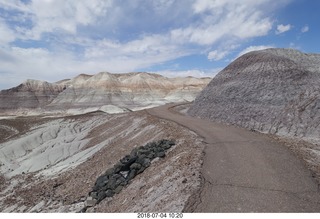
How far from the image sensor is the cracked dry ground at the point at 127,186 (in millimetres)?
8938

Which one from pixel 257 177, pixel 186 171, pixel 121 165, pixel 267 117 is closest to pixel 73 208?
pixel 121 165

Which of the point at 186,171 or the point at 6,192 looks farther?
the point at 6,192

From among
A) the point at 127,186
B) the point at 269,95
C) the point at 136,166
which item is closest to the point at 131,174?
the point at 136,166

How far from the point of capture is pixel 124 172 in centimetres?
1327

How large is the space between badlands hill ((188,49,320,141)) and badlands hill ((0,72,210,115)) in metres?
64.0

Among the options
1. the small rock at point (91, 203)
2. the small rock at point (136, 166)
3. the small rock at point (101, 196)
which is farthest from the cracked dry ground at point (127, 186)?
the small rock at point (136, 166)

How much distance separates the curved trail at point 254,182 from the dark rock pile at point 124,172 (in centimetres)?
285

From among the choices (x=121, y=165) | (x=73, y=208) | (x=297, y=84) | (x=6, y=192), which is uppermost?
(x=297, y=84)

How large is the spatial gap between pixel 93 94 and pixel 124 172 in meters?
98.1

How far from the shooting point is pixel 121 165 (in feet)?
44.8

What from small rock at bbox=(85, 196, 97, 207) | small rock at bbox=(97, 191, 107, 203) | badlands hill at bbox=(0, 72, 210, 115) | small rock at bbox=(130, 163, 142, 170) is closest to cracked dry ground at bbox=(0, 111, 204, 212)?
small rock at bbox=(97, 191, 107, 203)

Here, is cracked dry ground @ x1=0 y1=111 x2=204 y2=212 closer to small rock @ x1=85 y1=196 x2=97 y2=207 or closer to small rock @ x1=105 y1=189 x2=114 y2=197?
small rock @ x1=105 y1=189 x2=114 y2=197

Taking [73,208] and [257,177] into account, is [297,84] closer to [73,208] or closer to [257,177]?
[257,177]

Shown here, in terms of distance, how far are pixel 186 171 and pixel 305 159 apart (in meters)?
5.25
